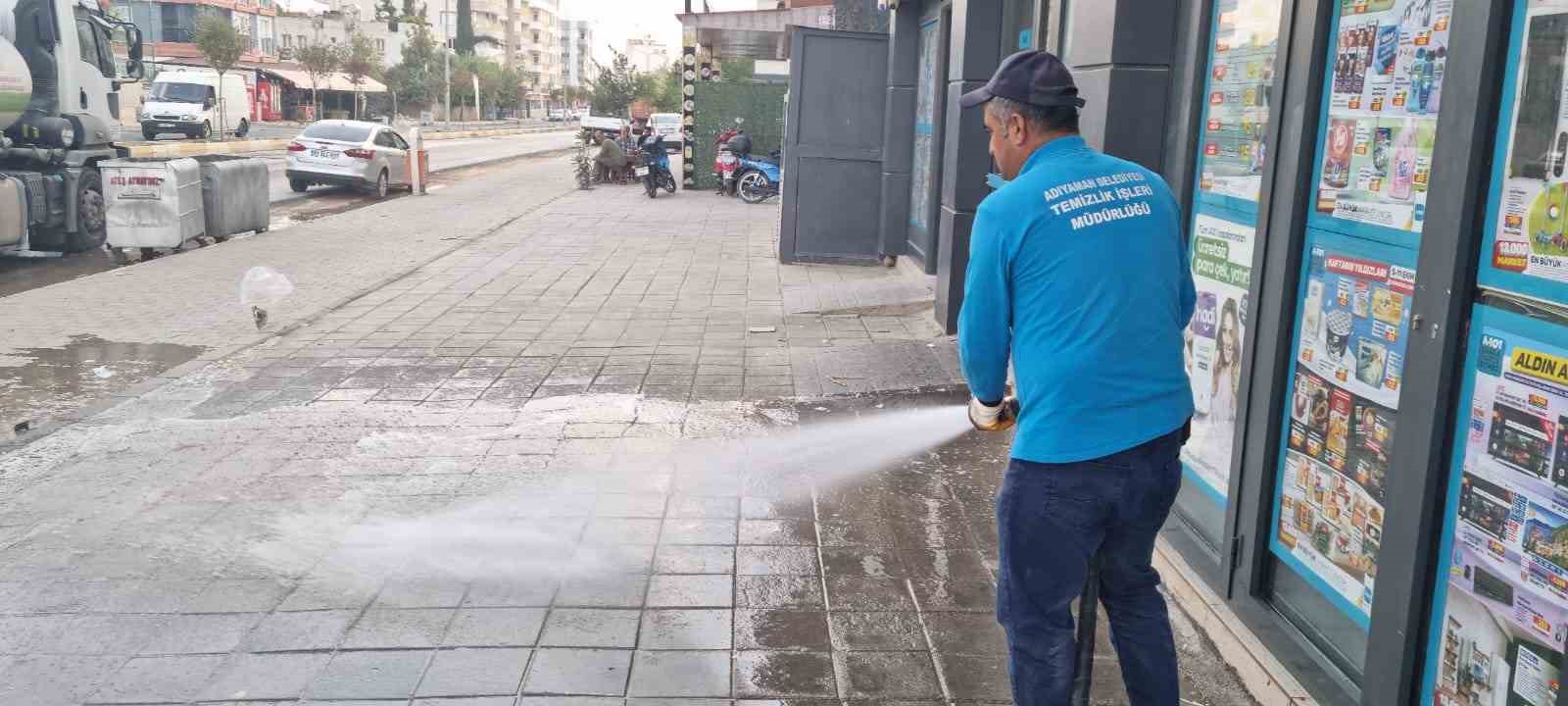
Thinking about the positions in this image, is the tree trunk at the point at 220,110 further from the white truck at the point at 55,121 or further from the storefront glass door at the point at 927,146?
the storefront glass door at the point at 927,146

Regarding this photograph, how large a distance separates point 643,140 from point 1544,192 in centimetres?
2369

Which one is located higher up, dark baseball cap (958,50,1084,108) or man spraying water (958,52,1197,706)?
dark baseball cap (958,50,1084,108)

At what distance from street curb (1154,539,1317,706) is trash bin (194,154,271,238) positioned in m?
14.4

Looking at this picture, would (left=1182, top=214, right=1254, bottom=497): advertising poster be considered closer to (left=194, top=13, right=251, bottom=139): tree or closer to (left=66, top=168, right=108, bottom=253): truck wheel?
(left=66, top=168, right=108, bottom=253): truck wheel

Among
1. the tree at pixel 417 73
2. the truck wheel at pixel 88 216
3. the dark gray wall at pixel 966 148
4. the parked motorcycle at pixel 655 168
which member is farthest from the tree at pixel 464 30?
the dark gray wall at pixel 966 148

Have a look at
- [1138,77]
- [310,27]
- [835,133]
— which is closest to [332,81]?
[310,27]

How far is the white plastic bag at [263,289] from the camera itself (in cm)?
1116

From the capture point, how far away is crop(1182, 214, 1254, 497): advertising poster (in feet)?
13.9

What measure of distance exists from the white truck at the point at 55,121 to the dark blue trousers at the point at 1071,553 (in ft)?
46.4

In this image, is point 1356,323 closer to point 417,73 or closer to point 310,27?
point 417,73

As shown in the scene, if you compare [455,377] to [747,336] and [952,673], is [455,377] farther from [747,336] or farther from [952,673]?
[952,673]

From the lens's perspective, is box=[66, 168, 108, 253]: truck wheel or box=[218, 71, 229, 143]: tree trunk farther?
box=[218, 71, 229, 143]: tree trunk

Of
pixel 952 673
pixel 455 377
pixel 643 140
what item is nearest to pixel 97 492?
pixel 455 377

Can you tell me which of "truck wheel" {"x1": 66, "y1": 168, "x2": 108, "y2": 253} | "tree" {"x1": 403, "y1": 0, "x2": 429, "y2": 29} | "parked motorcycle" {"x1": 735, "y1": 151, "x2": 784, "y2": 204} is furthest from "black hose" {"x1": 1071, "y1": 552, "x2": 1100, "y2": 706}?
"tree" {"x1": 403, "y1": 0, "x2": 429, "y2": 29}
